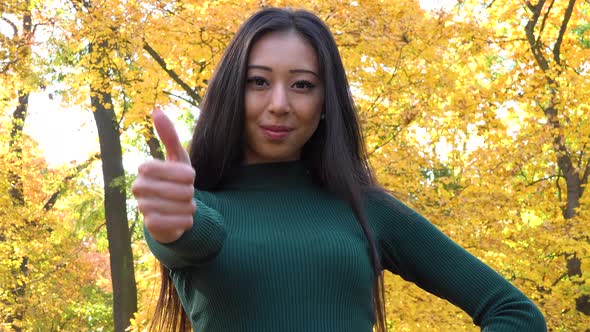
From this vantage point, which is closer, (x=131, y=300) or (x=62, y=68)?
(x=62, y=68)

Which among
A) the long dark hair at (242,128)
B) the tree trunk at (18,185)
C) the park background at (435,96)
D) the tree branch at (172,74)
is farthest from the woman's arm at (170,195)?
the tree trunk at (18,185)

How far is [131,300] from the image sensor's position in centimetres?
1298

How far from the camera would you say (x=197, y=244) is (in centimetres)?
159

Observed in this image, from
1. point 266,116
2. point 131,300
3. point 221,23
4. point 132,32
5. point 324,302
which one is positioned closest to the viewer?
point 324,302

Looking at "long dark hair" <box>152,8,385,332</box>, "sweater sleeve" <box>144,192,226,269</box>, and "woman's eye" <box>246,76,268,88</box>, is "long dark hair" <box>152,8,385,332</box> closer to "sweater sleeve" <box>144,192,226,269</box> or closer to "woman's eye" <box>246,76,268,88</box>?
"woman's eye" <box>246,76,268,88</box>

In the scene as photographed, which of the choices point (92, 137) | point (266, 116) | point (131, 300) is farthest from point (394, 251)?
point (92, 137)

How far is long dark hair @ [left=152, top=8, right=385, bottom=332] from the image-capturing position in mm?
1981

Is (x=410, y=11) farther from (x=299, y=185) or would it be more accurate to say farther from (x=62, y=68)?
(x=299, y=185)

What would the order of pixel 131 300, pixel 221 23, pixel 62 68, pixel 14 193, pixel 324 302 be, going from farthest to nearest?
1. pixel 14 193
2. pixel 131 300
3. pixel 62 68
4. pixel 221 23
5. pixel 324 302

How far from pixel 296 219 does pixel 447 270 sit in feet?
1.28

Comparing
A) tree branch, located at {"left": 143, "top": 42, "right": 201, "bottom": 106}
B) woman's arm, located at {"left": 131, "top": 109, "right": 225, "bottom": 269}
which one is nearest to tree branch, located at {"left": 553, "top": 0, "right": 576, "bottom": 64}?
tree branch, located at {"left": 143, "top": 42, "right": 201, "bottom": 106}

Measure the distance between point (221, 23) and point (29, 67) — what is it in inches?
174

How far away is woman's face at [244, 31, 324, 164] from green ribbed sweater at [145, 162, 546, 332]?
0.27 ft

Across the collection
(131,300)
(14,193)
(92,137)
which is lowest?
(131,300)
